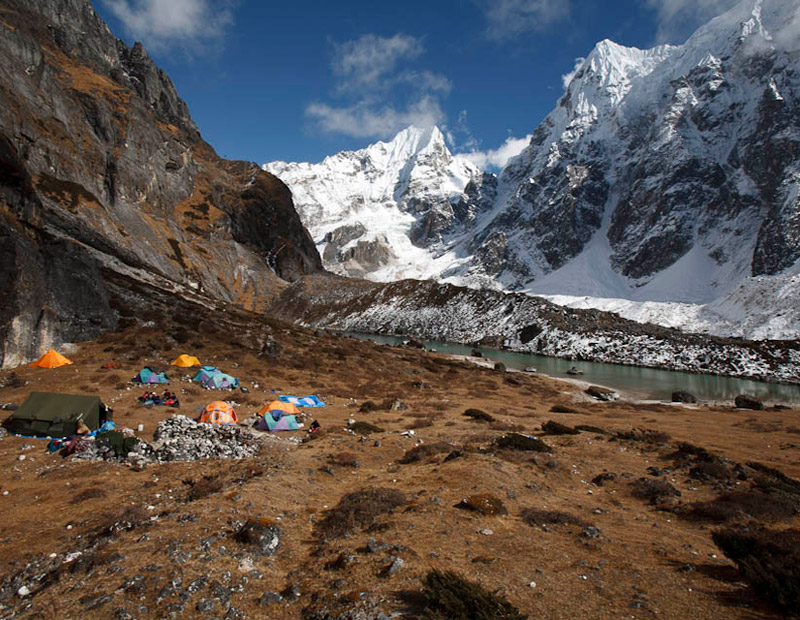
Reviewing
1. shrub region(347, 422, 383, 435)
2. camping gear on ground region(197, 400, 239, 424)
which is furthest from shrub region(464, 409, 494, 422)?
camping gear on ground region(197, 400, 239, 424)

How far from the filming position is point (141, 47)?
520ft

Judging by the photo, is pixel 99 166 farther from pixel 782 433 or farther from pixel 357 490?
pixel 782 433

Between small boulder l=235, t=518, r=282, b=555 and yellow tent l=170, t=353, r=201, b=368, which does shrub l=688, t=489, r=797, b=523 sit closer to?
small boulder l=235, t=518, r=282, b=555

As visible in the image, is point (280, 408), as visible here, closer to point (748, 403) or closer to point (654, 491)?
point (654, 491)

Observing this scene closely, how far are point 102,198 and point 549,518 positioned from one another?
375 feet

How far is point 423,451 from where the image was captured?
18.6m

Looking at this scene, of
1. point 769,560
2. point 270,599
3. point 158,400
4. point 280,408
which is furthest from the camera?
point 158,400

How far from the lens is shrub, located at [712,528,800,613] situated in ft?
24.1

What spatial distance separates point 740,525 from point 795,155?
226m

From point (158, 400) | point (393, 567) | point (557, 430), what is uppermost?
point (557, 430)

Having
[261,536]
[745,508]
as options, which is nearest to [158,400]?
[261,536]

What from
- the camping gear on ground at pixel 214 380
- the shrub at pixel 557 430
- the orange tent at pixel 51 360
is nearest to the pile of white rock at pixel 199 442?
the camping gear on ground at pixel 214 380

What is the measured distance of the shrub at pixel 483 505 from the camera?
40.2 ft

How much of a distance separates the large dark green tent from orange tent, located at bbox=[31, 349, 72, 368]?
46.9ft
